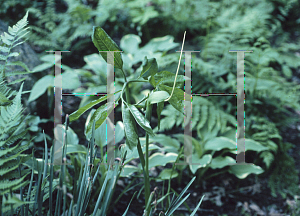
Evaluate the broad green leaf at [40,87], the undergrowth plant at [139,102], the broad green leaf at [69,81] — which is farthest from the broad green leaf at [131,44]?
the undergrowth plant at [139,102]

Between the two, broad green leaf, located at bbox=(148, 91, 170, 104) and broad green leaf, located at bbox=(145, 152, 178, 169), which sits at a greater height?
broad green leaf, located at bbox=(148, 91, 170, 104)

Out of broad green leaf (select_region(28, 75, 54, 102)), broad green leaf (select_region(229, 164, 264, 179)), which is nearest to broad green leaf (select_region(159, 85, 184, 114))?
broad green leaf (select_region(229, 164, 264, 179))

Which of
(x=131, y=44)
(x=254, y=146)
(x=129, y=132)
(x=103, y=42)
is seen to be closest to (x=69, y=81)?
(x=131, y=44)

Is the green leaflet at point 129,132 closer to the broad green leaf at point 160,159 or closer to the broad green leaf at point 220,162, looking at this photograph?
the broad green leaf at point 160,159

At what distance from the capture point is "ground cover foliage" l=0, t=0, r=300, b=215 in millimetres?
903

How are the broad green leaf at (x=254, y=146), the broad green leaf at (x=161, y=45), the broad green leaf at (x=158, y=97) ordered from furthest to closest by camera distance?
the broad green leaf at (x=161, y=45) → the broad green leaf at (x=254, y=146) → the broad green leaf at (x=158, y=97)

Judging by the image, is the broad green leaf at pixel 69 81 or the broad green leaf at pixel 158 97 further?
the broad green leaf at pixel 69 81

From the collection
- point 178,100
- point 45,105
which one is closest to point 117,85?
point 45,105

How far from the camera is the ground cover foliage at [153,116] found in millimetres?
903

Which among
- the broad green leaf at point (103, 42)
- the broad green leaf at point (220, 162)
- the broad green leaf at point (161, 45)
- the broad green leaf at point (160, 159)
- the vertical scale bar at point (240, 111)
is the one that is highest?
the broad green leaf at point (161, 45)

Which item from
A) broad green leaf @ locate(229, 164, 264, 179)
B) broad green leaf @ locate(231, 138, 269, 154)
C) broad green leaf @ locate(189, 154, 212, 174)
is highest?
broad green leaf @ locate(231, 138, 269, 154)

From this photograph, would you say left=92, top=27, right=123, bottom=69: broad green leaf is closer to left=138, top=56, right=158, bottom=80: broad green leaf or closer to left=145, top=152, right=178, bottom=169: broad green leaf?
left=138, top=56, right=158, bottom=80: broad green leaf

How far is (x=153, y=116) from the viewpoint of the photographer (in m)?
2.31

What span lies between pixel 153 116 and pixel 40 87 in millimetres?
1027
